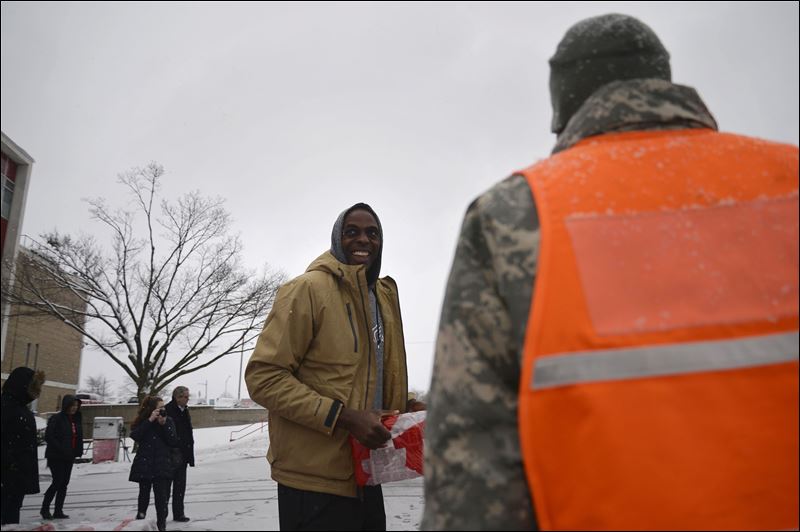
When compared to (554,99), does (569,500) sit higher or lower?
lower

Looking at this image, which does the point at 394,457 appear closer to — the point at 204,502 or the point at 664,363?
the point at 664,363

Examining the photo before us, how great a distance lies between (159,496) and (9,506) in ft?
4.79

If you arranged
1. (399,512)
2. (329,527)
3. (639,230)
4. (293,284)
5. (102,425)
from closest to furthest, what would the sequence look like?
1. (639,230)
2. (329,527)
3. (293,284)
4. (399,512)
5. (102,425)

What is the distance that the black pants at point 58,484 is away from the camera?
23.7 ft

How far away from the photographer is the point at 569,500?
2.85 ft

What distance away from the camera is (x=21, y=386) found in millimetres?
6391

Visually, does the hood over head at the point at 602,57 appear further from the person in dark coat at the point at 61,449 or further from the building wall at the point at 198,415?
the building wall at the point at 198,415

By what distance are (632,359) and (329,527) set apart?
175 cm

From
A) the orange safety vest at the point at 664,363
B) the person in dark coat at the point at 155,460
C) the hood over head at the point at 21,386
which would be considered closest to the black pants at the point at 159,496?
the person in dark coat at the point at 155,460

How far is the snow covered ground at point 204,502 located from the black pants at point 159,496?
0.47 ft

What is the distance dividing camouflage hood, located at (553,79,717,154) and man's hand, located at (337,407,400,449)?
142cm

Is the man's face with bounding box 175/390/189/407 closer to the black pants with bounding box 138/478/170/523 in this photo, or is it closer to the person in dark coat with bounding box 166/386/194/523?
the person in dark coat with bounding box 166/386/194/523

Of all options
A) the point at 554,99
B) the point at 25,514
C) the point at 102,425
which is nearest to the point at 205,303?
the point at 102,425

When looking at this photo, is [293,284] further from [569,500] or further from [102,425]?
[102,425]
